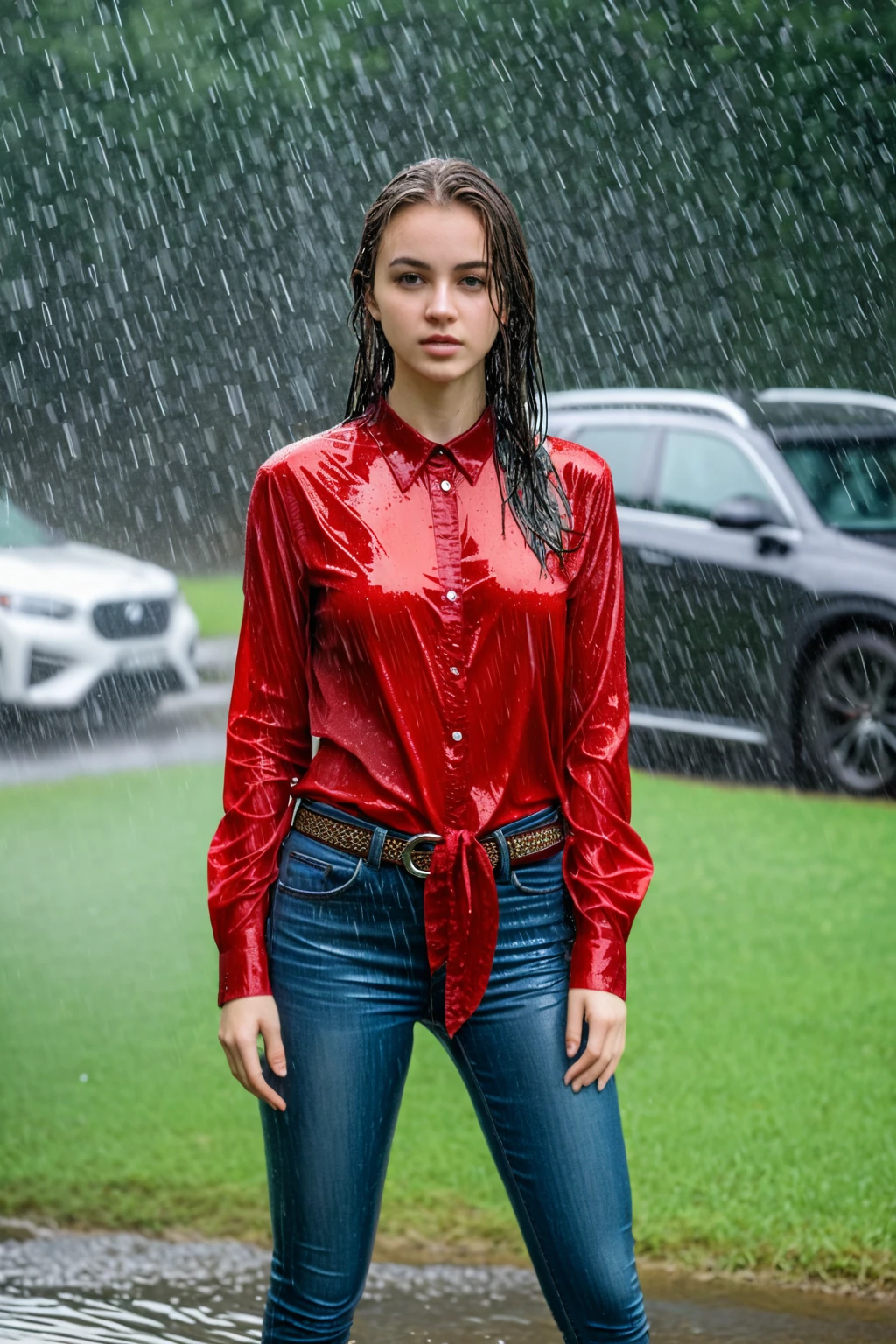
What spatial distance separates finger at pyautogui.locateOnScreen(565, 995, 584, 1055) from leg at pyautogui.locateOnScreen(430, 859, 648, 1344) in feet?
0.04

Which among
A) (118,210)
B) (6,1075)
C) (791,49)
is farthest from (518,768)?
A: (118,210)

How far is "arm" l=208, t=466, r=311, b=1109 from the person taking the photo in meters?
2.24

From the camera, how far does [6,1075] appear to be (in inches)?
193

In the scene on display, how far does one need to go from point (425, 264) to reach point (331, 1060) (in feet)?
3.29

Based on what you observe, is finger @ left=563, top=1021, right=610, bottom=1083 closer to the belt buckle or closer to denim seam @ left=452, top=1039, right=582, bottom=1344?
denim seam @ left=452, top=1039, right=582, bottom=1344

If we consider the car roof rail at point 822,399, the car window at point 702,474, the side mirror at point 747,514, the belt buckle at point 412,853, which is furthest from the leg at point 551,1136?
the car roof rail at point 822,399

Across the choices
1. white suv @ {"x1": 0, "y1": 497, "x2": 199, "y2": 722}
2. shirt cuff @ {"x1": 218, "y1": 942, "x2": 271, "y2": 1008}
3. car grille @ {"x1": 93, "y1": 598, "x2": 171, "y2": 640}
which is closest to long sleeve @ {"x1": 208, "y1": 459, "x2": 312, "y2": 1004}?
shirt cuff @ {"x1": 218, "y1": 942, "x2": 271, "y2": 1008}

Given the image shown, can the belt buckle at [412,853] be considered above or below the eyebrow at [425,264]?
below

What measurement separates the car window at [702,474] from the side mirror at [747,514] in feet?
0.38

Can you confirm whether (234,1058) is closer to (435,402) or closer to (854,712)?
(435,402)

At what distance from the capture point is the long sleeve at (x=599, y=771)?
2.24m

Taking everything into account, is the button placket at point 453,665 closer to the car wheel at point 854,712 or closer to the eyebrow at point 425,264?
the eyebrow at point 425,264

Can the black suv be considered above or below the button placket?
below

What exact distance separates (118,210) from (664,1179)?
46.6ft
